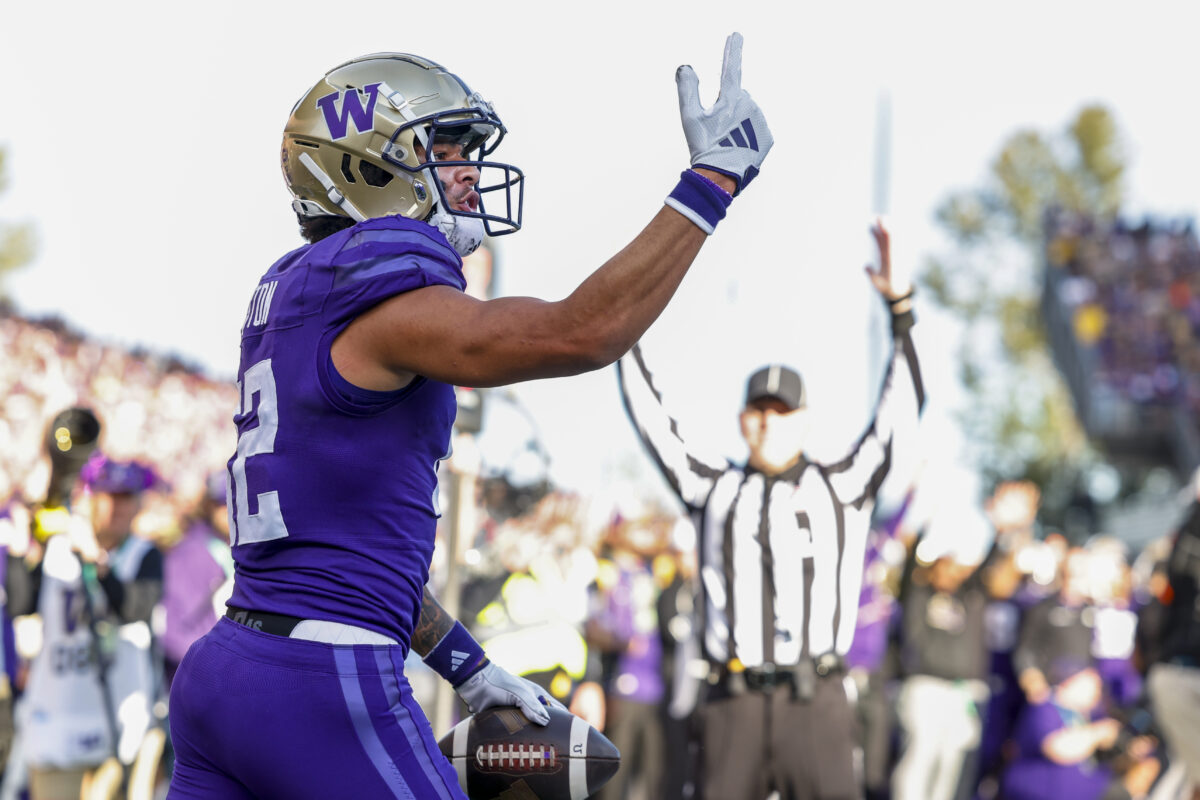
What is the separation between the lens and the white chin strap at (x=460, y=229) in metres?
2.67

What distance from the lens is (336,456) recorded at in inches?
93.2

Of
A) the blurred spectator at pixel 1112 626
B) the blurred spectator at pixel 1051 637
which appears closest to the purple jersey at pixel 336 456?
the blurred spectator at pixel 1051 637

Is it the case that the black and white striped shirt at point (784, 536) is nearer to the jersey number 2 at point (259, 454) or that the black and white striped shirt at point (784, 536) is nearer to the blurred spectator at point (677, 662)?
the jersey number 2 at point (259, 454)

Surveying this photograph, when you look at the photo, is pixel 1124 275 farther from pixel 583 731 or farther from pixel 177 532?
pixel 583 731

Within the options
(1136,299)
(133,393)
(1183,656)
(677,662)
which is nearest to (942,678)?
(677,662)

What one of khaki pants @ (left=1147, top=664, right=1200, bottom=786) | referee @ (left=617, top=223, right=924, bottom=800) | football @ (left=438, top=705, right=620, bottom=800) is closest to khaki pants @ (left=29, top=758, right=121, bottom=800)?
referee @ (left=617, top=223, right=924, bottom=800)

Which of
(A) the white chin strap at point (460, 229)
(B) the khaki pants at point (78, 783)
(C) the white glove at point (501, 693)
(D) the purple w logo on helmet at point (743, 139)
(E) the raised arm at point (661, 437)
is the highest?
(D) the purple w logo on helmet at point (743, 139)

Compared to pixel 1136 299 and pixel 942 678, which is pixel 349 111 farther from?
pixel 1136 299

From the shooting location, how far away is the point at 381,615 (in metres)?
2.41

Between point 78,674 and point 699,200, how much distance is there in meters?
4.85

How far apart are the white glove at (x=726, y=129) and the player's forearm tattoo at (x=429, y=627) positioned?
1077 mm

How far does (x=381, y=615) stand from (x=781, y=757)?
2883 mm

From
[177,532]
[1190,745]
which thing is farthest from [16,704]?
[1190,745]

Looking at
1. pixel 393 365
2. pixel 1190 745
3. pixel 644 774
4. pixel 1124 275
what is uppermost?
pixel 1124 275
